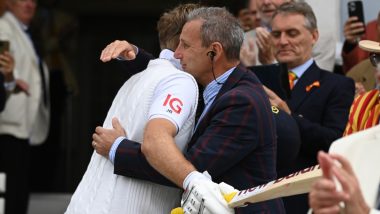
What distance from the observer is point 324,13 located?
24.4 feet

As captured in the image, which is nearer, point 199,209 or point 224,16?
point 199,209

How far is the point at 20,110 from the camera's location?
8641 millimetres

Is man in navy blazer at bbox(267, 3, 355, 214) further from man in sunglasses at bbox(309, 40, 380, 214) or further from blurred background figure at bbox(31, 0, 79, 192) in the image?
blurred background figure at bbox(31, 0, 79, 192)

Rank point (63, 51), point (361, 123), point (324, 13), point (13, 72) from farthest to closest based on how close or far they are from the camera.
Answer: point (63, 51)
point (13, 72)
point (324, 13)
point (361, 123)

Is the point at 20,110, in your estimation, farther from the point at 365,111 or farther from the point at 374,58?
the point at 374,58

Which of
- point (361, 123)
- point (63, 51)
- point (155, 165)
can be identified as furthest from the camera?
point (63, 51)

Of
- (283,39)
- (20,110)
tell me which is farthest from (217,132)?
(20,110)

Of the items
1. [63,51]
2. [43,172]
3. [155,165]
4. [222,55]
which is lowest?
[43,172]

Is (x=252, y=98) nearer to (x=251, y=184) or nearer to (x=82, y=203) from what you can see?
(x=251, y=184)

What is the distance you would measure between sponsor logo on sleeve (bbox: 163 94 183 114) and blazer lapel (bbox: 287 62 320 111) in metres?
1.72

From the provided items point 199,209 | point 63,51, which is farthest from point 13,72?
point 199,209

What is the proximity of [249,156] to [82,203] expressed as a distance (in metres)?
0.72

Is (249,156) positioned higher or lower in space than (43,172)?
higher

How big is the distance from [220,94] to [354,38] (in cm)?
221
